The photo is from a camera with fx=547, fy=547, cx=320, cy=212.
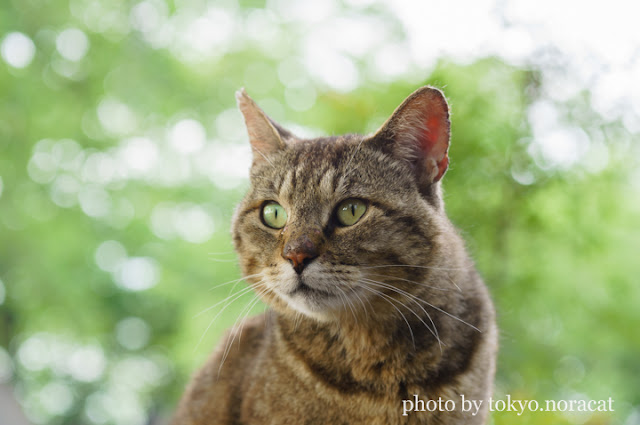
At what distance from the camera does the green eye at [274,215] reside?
1.25 meters

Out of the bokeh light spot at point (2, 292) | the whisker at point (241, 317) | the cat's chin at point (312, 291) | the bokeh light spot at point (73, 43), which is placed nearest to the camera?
the cat's chin at point (312, 291)

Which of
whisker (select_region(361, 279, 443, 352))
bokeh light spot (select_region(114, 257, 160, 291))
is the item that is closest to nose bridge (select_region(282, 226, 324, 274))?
whisker (select_region(361, 279, 443, 352))

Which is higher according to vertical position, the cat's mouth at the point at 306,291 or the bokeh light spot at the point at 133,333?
the cat's mouth at the point at 306,291

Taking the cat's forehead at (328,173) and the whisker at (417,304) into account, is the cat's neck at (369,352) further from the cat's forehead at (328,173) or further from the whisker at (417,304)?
the cat's forehead at (328,173)

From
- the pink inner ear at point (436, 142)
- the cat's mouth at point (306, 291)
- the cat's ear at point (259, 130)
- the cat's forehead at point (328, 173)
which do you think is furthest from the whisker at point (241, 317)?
the pink inner ear at point (436, 142)

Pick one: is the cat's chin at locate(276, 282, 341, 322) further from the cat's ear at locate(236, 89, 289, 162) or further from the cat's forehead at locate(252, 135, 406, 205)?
the cat's ear at locate(236, 89, 289, 162)

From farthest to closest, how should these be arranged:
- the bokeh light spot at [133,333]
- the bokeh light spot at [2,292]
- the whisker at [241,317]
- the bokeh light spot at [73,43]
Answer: the bokeh light spot at [133,333] → the bokeh light spot at [2,292] → the bokeh light spot at [73,43] → the whisker at [241,317]

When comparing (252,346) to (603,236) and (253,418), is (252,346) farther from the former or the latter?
(603,236)

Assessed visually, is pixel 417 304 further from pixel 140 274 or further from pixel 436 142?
pixel 140 274

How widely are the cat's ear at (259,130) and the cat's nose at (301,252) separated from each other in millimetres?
344

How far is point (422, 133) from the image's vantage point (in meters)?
1.17

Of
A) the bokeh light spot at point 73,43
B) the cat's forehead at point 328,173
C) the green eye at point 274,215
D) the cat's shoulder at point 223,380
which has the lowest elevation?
the cat's shoulder at point 223,380

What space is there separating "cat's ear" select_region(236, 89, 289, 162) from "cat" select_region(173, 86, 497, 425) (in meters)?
0.08

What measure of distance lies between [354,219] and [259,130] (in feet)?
1.27
